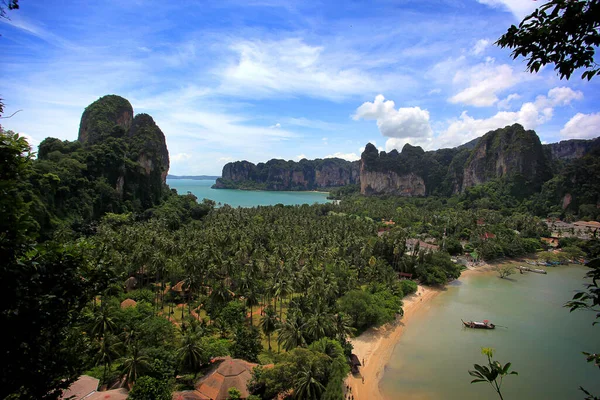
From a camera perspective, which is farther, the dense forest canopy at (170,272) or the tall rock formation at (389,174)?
the tall rock formation at (389,174)

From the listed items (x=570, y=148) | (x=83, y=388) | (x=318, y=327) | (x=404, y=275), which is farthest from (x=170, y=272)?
(x=570, y=148)

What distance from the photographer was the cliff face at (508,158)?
356 ft

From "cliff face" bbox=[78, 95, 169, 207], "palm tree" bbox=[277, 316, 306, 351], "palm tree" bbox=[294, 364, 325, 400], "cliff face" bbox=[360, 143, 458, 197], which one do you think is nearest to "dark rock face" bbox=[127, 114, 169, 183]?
"cliff face" bbox=[78, 95, 169, 207]

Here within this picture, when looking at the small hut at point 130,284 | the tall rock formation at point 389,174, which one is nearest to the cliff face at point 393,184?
the tall rock formation at point 389,174

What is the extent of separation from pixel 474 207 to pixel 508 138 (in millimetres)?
31408

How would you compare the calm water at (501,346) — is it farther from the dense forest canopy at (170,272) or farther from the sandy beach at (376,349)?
the dense forest canopy at (170,272)

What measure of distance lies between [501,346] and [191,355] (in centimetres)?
2547

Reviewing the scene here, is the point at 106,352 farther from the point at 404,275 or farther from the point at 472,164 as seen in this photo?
the point at 472,164

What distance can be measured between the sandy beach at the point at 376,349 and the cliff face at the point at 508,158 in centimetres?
9544

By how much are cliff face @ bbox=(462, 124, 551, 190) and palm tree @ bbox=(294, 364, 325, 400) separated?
11608 cm

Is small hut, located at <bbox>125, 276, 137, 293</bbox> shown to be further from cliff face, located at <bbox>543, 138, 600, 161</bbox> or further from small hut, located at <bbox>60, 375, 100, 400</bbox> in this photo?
cliff face, located at <bbox>543, 138, 600, 161</bbox>

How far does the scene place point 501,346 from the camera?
27.9 m

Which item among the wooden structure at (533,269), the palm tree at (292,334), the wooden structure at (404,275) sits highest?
the palm tree at (292,334)

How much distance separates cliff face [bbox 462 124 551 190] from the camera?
4267 inches
